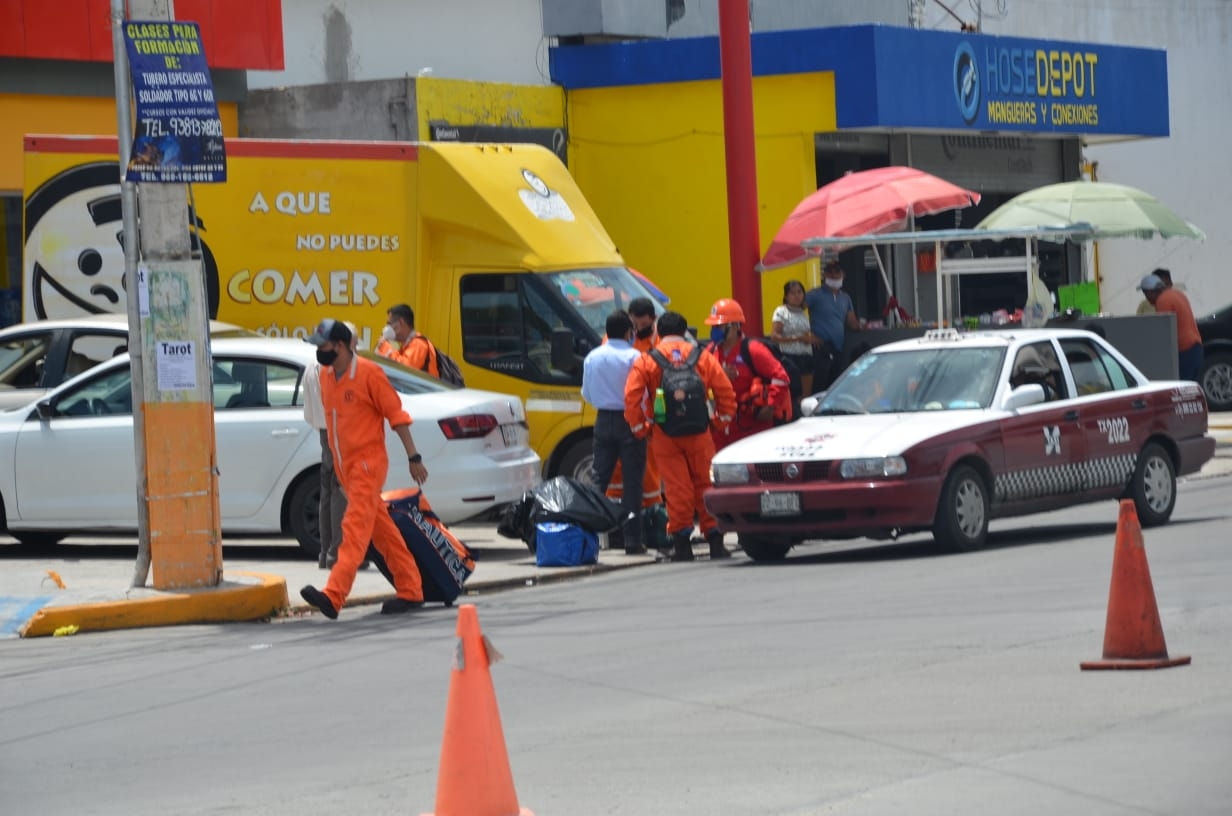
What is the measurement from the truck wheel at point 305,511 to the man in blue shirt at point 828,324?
6.04 m

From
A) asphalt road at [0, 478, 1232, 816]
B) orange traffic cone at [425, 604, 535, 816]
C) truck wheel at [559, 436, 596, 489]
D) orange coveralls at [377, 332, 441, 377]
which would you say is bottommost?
asphalt road at [0, 478, 1232, 816]

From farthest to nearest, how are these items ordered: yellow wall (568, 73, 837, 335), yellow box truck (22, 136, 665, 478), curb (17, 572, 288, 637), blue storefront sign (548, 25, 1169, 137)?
yellow wall (568, 73, 837, 335), blue storefront sign (548, 25, 1169, 137), yellow box truck (22, 136, 665, 478), curb (17, 572, 288, 637)

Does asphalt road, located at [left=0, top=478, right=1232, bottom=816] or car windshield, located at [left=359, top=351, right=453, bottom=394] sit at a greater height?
car windshield, located at [left=359, top=351, right=453, bottom=394]

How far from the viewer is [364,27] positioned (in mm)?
24844

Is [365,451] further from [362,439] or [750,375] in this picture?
[750,375]

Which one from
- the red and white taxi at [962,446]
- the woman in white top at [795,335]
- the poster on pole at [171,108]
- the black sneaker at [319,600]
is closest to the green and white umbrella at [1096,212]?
the woman in white top at [795,335]

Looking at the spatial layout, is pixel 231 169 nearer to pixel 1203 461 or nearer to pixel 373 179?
pixel 373 179

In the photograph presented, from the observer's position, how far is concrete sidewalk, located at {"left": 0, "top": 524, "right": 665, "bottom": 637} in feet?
38.9

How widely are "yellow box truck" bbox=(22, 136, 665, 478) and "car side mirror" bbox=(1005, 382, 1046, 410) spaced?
426 cm

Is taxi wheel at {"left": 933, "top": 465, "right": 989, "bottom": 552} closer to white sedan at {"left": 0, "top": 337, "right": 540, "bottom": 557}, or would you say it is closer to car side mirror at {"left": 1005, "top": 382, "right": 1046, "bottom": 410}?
car side mirror at {"left": 1005, "top": 382, "right": 1046, "bottom": 410}

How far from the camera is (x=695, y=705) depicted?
8422 mm

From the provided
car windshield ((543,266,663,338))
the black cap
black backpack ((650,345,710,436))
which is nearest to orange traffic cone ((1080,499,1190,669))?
the black cap

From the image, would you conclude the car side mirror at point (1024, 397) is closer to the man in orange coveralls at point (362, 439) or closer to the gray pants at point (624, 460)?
the gray pants at point (624, 460)

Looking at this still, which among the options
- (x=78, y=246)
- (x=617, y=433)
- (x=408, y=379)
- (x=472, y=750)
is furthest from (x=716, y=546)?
(x=472, y=750)
